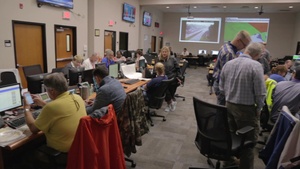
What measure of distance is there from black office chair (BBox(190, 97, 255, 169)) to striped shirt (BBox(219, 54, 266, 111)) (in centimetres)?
31

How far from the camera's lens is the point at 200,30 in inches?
530

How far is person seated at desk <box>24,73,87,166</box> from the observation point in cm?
172

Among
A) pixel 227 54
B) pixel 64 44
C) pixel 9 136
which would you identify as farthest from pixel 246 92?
pixel 64 44

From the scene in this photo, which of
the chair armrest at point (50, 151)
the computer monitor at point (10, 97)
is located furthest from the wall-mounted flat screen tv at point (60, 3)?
the chair armrest at point (50, 151)

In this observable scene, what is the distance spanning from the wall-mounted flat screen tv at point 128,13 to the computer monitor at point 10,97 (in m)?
6.88

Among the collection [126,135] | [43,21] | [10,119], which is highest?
[43,21]

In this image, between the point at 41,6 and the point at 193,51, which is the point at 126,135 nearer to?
the point at 41,6

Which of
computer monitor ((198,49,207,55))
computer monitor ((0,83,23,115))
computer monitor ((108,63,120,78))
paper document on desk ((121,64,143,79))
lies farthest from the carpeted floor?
computer monitor ((198,49,207,55))

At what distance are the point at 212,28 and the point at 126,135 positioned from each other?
12.2m

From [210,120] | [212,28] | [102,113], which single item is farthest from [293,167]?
[212,28]

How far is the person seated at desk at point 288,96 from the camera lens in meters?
2.59

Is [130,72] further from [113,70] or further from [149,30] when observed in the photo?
[149,30]

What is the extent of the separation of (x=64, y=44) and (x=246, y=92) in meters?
5.30

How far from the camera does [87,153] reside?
1668mm
